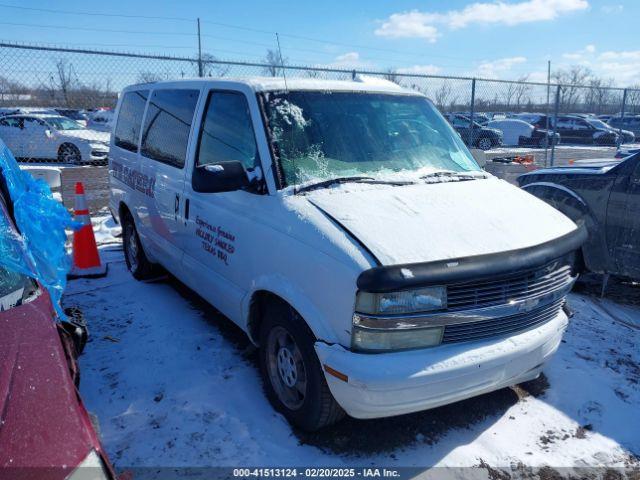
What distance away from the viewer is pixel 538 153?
20.2 meters

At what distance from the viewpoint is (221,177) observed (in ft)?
9.64

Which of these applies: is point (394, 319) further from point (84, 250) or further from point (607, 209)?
point (84, 250)

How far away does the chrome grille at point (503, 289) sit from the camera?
2471mm

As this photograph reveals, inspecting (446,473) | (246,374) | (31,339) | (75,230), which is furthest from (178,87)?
(446,473)

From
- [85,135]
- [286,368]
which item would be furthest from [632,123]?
[286,368]

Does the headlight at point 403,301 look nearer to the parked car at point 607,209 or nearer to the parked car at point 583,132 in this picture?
the parked car at point 607,209

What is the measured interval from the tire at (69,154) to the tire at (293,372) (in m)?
13.5

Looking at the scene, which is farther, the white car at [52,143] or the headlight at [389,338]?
the white car at [52,143]

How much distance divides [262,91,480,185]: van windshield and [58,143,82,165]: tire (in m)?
13.1

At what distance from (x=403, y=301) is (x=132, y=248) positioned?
412 cm

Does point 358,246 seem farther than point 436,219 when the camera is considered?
No

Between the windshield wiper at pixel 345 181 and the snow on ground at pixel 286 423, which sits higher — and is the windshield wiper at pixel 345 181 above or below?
above

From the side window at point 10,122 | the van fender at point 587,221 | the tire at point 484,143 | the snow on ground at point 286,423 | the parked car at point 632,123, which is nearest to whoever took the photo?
the snow on ground at point 286,423

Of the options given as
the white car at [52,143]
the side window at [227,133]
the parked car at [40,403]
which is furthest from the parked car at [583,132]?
the parked car at [40,403]
